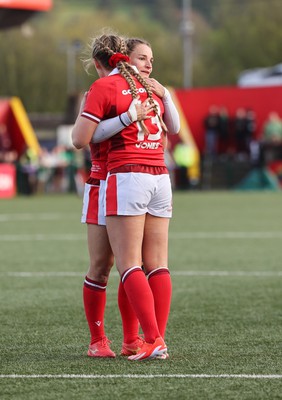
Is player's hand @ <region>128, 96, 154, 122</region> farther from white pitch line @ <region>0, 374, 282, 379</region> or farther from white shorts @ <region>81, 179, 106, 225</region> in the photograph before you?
white pitch line @ <region>0, 374, 282, 379</region>

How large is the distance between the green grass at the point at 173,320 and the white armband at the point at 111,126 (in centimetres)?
133

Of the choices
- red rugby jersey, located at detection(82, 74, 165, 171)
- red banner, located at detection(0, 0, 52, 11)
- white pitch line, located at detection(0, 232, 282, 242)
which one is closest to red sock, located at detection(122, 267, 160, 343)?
red rugby jersey, located at detection(82, 74, 165, 171)

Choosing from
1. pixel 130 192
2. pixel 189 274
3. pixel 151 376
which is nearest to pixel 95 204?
pixel 130 192

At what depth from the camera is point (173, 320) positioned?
324 inches

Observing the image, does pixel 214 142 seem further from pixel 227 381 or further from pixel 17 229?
pixel 227 381

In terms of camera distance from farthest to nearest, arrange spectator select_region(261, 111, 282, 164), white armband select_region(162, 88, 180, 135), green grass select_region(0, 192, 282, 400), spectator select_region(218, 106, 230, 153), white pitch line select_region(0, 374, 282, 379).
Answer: spectator select_region(218, 106, 230, 153)
spectator select_region(261, 111, 282, 164)
white armband select_region(162, 88, 180, 135)
white pitch line select_region(0, 374, 282, 379)
green grass select_region(0, 192, 282, 400)

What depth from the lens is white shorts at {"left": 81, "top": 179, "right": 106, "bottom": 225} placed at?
6.40 metres

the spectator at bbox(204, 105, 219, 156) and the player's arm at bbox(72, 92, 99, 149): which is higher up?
the spectator at bbox(204, 105, 219, 156)

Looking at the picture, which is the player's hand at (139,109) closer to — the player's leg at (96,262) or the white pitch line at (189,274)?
the player's leg at (96,262)

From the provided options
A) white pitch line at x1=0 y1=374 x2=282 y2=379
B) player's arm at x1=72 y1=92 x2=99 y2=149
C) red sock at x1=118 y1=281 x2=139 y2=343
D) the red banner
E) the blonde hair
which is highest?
the red banner

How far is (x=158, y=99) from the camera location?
6414 mm

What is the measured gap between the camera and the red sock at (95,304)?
6582mm

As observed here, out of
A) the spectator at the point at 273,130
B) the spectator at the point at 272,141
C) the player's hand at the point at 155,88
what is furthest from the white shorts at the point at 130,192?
the spectator at the point at 273,130

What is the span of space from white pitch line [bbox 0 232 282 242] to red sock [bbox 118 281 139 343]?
374 inches
